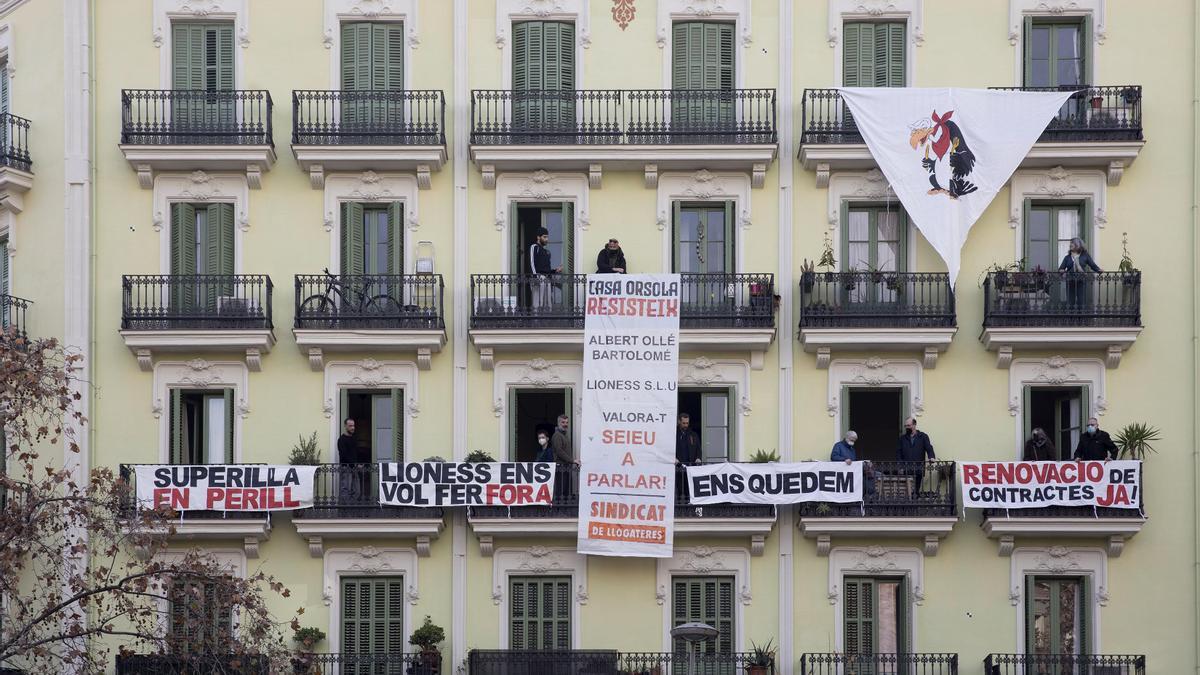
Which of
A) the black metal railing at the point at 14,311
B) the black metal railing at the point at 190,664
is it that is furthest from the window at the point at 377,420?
the black metal railing at the point at 14,311

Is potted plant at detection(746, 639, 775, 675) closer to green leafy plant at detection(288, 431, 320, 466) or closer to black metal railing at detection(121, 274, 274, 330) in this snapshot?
green leafy plant at detection(288, 431, 320, 466)

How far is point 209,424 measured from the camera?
39.6 meters

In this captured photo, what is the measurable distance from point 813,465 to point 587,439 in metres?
4.14

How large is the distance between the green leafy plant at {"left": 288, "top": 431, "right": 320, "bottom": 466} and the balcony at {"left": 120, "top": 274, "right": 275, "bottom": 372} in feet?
5.56

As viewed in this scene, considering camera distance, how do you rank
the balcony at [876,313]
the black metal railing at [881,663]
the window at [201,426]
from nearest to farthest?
the black metal railing at [881,663] → the balcony at [876,313] → the window at [201,426]

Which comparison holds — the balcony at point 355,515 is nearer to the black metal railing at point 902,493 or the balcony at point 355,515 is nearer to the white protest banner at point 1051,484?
the black metal railing at point 902,493

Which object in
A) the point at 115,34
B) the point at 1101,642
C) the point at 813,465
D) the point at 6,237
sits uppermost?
the point at 115,34

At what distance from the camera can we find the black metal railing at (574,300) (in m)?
38.8

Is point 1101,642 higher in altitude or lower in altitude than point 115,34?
lower

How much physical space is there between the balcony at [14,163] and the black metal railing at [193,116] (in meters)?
2.02

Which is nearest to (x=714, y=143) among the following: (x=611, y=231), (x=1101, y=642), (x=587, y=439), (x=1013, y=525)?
(x=611, y=231)

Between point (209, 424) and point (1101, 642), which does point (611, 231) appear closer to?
point (209, 424)

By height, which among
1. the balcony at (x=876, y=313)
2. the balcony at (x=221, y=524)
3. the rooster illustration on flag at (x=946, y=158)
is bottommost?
the balcony at (x=221, y=524)

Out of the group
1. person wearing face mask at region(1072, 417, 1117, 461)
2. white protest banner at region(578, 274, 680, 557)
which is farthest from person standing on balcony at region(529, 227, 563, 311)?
person wearing face mask at region(1072, 417, 1117, 461)
